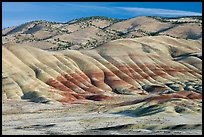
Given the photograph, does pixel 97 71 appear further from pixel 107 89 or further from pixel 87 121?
pixel 87 121

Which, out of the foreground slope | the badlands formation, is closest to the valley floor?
the badlands formation

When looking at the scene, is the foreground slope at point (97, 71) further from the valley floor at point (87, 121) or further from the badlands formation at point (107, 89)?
the valley floor at point (87, 121)

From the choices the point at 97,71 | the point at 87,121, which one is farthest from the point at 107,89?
the point at 87,121

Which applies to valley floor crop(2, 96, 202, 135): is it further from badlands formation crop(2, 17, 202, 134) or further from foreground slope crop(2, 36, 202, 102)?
foreground slope crop(2, 36, 202, 102)

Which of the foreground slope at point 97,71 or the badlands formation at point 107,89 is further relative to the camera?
the foreground slope at point 97,71

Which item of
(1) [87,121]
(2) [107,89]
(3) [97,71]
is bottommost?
(2) [107,89]

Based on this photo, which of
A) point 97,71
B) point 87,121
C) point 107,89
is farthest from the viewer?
point 97,71

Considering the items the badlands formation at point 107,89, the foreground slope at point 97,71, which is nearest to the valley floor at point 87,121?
the badlands formation at point 107,89

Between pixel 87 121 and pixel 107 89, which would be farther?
pixel 107 89

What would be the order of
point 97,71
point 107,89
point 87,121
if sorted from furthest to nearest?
point 97,71
point 107,89
point 87,121
